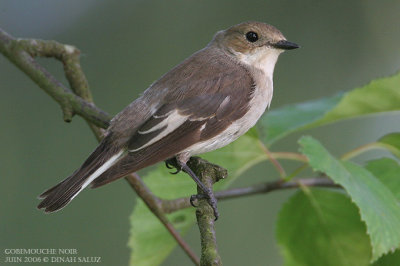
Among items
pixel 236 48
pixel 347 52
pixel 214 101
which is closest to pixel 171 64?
pixel 347 52

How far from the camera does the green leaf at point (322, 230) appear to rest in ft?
9.64

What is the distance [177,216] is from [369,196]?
1.11m

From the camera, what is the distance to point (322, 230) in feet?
9.89

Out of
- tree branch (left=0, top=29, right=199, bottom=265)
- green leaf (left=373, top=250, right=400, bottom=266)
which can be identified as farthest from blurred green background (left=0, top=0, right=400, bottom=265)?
green leaf (left=373, top=250, right=400, bottom=266)

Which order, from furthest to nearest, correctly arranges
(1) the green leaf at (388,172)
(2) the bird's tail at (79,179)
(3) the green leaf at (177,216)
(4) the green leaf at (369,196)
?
(3) the green leaf at (177,216), (1) the green leaf at (388,172), (2) the bird's tail at (79,179), (4) the green leaf at (369,196)

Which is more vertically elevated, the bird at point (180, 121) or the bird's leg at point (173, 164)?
the bird at point (180, 121)

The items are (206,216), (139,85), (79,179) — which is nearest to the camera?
(206,216)

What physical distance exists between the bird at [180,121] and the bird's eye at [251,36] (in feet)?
0.69

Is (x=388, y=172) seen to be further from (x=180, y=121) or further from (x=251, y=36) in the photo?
(x=251, y=36)

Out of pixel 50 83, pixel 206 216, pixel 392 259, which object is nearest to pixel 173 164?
pixel 50 83

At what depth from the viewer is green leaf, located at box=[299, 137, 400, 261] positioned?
2.44 metres

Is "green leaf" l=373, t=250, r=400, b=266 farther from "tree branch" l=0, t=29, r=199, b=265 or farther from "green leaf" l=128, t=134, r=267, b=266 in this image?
"tree branch" l=0, t=29, r=199, b=265

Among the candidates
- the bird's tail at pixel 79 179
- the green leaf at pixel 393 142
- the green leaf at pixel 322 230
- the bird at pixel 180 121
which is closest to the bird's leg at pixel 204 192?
the bird at pixel 180 121

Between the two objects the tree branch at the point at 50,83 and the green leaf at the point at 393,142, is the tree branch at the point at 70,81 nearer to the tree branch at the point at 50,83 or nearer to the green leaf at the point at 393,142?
the tree branch at the point at 50,83
